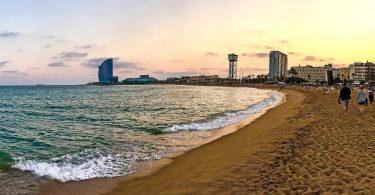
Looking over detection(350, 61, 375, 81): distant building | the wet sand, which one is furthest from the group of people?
detection(350, 61, 375, 81): distant building

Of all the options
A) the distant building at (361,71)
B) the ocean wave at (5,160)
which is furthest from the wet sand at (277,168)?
the distant building at (361,71)

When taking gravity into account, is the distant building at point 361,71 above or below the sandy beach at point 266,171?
above

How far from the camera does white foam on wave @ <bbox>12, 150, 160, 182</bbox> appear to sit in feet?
32.3

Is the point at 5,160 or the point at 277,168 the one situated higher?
the point at 277,168

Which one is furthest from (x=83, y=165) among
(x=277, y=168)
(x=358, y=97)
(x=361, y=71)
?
(x=361, y=71)

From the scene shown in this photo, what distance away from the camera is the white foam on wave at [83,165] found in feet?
32.3

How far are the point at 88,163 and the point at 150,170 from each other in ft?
7.47

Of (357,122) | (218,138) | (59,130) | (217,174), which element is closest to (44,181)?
(217,174)

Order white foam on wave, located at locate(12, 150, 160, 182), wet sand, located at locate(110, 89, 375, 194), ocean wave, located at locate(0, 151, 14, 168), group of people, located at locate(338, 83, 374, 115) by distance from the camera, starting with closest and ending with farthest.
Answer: wet sand, located at locate(110, 89, 375, 194), white foam on wave, located at locate(12, 150, 160, 182), ocean wave, located at locate(0, 151, 14, 168), group of people, located at locate(338, 83, 374, 115)

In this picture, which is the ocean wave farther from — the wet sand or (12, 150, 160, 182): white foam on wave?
the wet sand

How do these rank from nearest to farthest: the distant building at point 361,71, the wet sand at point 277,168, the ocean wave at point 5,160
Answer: the wet sand at point 277,168 < the ocean wave at point 5,160 < the distant building at point 361,71

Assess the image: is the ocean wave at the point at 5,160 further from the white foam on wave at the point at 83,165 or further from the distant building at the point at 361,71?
the distant building at the point at 361,71

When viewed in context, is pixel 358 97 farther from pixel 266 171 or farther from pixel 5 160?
pixel 5 160

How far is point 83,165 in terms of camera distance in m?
10.9
